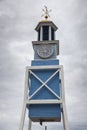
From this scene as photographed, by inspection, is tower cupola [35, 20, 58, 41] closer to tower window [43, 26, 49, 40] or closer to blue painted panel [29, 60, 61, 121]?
tower window [43, 26, 49, 40]

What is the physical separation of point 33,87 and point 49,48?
544 cm

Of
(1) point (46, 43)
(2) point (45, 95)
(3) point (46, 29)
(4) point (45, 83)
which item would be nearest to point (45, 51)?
(1) point (46, 43)

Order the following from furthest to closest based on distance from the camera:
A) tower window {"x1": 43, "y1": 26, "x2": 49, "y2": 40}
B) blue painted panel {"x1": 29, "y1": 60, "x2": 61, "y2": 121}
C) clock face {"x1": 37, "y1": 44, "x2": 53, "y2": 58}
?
1. tower window {"x1": 43, "y1": 26, "x2": 49, "y2": 40}
2. clock face {"x1": 37, "y1": 44, "x2": 53, "y2": 58}
3. blue painted panel {"x1": 29, "y1": 60, "x2": 61, "y2": 121}

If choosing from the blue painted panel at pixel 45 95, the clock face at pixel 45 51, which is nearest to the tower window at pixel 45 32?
the clock face at pixel 45 51

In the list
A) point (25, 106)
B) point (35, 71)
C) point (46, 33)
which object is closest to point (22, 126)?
point (25, 106)

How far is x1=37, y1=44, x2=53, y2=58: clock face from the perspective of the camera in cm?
3322

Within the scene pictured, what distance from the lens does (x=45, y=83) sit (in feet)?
102

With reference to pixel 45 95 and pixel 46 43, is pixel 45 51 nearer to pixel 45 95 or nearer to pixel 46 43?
pixel 46 43

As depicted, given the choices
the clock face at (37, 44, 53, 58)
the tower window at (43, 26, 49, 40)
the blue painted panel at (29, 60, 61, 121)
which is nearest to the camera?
the blue painted panel at (29, 60, 61, 121)

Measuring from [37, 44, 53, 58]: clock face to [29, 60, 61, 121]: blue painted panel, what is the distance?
1036 mm

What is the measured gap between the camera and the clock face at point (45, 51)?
1308 inches

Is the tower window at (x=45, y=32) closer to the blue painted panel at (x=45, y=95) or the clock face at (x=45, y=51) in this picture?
the clock face at (x=45, y=51)

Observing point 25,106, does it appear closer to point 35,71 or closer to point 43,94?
point 43,94

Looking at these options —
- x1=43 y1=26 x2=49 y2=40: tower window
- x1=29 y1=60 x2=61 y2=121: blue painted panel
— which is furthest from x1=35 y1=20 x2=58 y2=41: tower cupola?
x1=29 y1=60 x2=61 y2=121: blue painted panel
